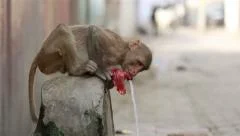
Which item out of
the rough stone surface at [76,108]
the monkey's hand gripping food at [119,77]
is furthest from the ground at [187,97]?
the rough stone surface at [76,108]

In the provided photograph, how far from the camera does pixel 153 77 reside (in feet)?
42.6

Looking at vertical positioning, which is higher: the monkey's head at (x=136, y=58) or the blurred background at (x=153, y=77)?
the monkey's head at (x=136, y=58)

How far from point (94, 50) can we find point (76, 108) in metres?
0.56

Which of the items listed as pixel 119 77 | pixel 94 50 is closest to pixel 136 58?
pixel 119 77

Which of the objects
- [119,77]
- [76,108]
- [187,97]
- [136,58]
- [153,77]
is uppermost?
[136,58]

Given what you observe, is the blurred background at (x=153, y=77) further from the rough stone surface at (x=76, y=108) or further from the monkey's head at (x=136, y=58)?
the monkey's head at (x=136, y=58)

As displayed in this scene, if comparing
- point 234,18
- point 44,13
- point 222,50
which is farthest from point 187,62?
point 234,18

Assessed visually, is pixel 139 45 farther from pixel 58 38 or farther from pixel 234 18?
pixel 234 18

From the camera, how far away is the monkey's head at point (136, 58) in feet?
15.2

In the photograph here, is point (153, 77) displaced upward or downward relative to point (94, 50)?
downward

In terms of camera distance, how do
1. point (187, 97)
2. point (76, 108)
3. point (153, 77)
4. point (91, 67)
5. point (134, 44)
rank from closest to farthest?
point (76, 108) → point (91, 67) → point (134, 44) → point (187, 97) → point (153, 77)

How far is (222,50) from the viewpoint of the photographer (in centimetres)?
2023

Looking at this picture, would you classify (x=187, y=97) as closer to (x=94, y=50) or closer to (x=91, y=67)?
(x=94, y=50)

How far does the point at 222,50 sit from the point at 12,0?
1543 centimetres
